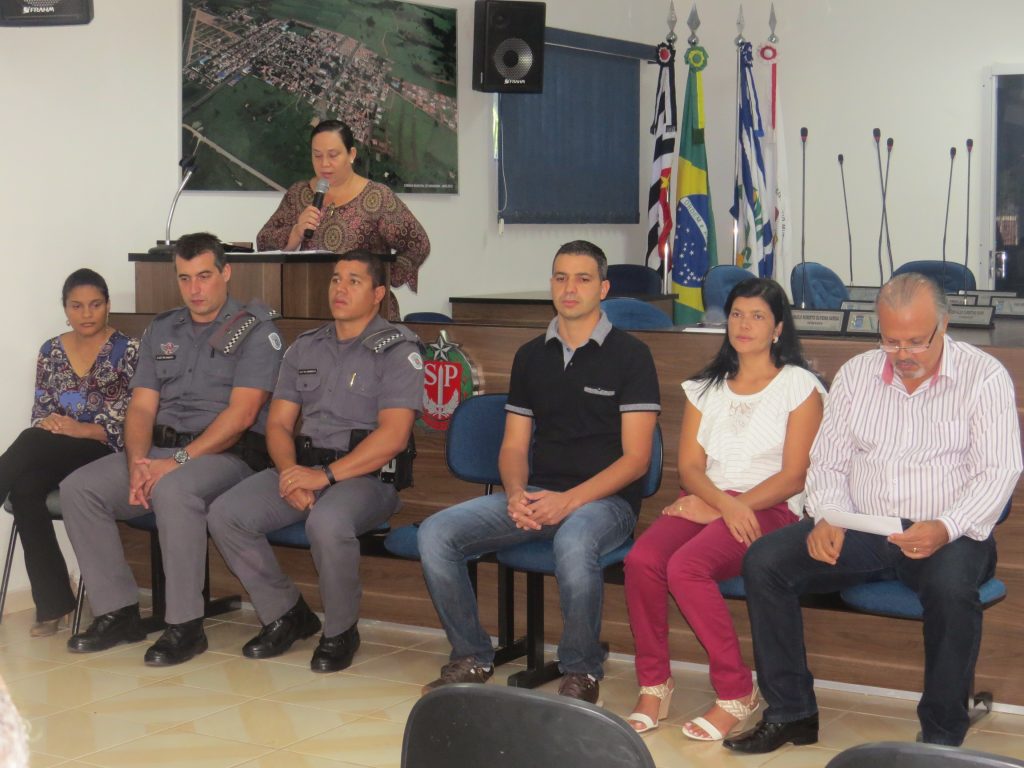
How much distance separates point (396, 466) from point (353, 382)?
30 cm

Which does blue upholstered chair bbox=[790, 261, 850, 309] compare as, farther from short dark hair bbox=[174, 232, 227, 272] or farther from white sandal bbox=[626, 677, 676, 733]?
white sandal bbox=[626, 677, 676, 733]

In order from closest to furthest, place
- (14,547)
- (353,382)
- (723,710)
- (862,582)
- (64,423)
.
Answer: (862,582), (723,710), (353,382), (64,423), (14,547)

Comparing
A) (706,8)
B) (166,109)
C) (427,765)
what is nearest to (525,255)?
(706,8)

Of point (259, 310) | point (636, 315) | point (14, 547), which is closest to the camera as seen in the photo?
point (259, 310)

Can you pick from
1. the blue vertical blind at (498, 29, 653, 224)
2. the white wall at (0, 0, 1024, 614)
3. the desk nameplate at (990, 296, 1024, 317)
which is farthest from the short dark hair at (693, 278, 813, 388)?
the blue vertical blind at (498, 29, 653, 224)

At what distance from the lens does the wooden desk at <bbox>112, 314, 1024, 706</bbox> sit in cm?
357

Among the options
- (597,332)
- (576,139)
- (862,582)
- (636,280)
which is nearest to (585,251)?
(597,332)

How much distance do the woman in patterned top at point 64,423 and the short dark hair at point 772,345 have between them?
7.02 feet

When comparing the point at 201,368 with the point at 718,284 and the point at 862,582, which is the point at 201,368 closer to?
the point at 862,582

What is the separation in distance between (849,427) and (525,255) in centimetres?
517

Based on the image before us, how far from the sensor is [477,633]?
3.77 m

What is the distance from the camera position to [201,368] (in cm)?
439

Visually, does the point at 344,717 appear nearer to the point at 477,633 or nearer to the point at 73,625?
the point at 477,633

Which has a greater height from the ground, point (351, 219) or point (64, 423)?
point (351, 219)
